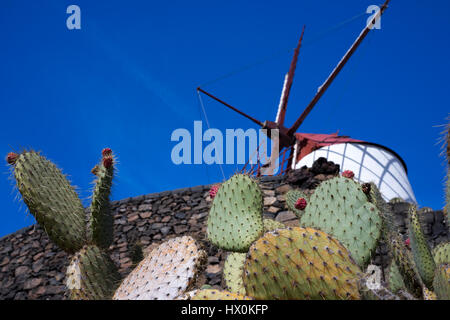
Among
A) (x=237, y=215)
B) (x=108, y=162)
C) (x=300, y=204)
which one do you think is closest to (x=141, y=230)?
(x=108, y=162)

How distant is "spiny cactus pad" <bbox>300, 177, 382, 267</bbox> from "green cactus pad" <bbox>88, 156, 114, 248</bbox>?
4.73 feet

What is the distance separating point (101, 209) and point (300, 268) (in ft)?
5.87

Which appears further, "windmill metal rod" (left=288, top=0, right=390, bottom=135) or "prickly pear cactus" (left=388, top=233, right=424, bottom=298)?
"windmill metal rod" (left=288, top=0, right=390, bottom=135)

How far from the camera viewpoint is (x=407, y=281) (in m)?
2.46

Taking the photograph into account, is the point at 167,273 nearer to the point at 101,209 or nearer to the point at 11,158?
the point at 101,209

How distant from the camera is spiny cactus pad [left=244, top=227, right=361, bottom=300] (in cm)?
146

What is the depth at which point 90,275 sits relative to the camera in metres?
2.62

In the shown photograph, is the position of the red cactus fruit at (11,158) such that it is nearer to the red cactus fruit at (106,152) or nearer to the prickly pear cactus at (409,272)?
the red cactus fruit at (106,152)

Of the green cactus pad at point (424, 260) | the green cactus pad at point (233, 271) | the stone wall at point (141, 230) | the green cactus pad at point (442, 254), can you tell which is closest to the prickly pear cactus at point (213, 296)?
the green cactus pad at point (424, 260)

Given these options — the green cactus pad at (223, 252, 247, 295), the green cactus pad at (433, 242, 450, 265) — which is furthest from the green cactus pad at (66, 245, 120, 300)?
the green cactus pad at (433, 242, 450, 265)

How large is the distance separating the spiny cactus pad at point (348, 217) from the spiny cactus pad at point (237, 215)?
1.20ft

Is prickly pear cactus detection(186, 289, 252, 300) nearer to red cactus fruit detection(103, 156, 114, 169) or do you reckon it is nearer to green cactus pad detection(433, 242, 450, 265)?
red cactus fruit detection(103, 156, 114, 169)

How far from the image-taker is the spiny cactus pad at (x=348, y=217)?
2281 mm
